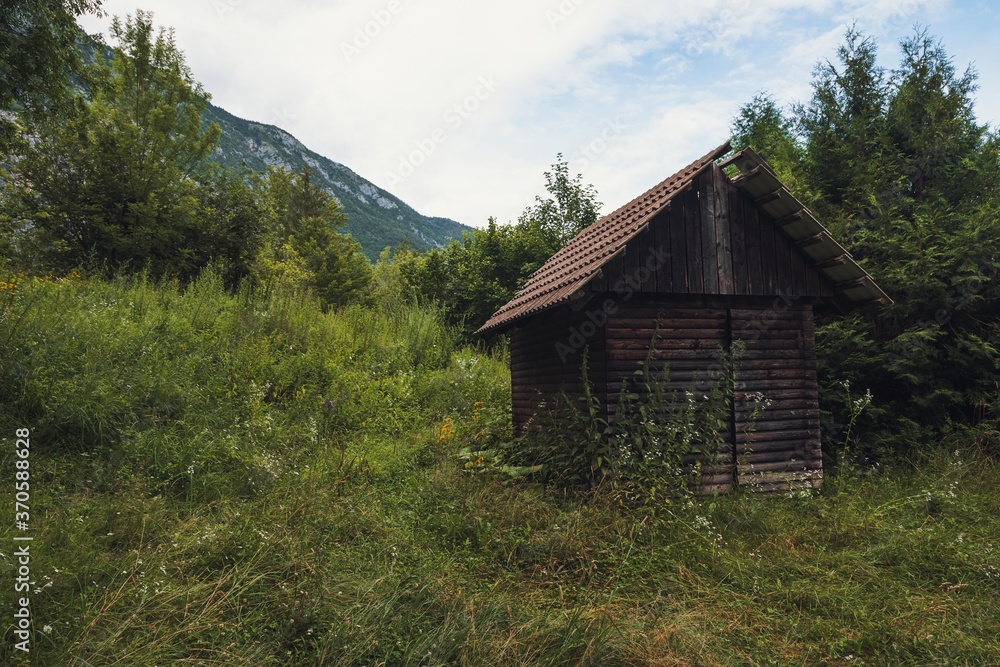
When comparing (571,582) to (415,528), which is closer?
(571,582)

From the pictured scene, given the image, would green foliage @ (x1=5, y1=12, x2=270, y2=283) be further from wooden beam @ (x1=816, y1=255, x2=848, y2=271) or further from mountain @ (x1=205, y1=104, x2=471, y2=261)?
mountain @ (x1=205, y1=104, x2=471, y2=261)

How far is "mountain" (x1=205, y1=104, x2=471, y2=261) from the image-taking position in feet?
292

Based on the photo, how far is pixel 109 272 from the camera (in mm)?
14531

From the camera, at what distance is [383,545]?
203 inches

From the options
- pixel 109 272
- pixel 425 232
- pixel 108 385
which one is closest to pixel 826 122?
pixel 108 385

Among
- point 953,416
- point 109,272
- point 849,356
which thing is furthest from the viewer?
point 109,272

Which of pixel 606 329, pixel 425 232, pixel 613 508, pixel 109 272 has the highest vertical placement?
pixel 425 232

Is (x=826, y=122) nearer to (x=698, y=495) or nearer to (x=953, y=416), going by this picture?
(x=953, y=416)

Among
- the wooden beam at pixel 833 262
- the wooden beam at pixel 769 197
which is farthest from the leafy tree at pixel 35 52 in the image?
the wooden beam at pixel 833 262

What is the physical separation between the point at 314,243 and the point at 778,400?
31.0m

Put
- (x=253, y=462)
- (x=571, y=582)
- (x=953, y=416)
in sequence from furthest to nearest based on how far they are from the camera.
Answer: (x=953, y=416) < (x=253, y=462) < (x=571, y=582)

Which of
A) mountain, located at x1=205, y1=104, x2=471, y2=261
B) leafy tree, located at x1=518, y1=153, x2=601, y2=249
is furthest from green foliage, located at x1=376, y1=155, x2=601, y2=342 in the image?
mountain, located at x1=205, y1=104, x2=471, y2=261

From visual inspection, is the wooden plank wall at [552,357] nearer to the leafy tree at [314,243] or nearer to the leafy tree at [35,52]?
the leafy tree at [35,52]

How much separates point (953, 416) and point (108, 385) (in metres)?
13.1
